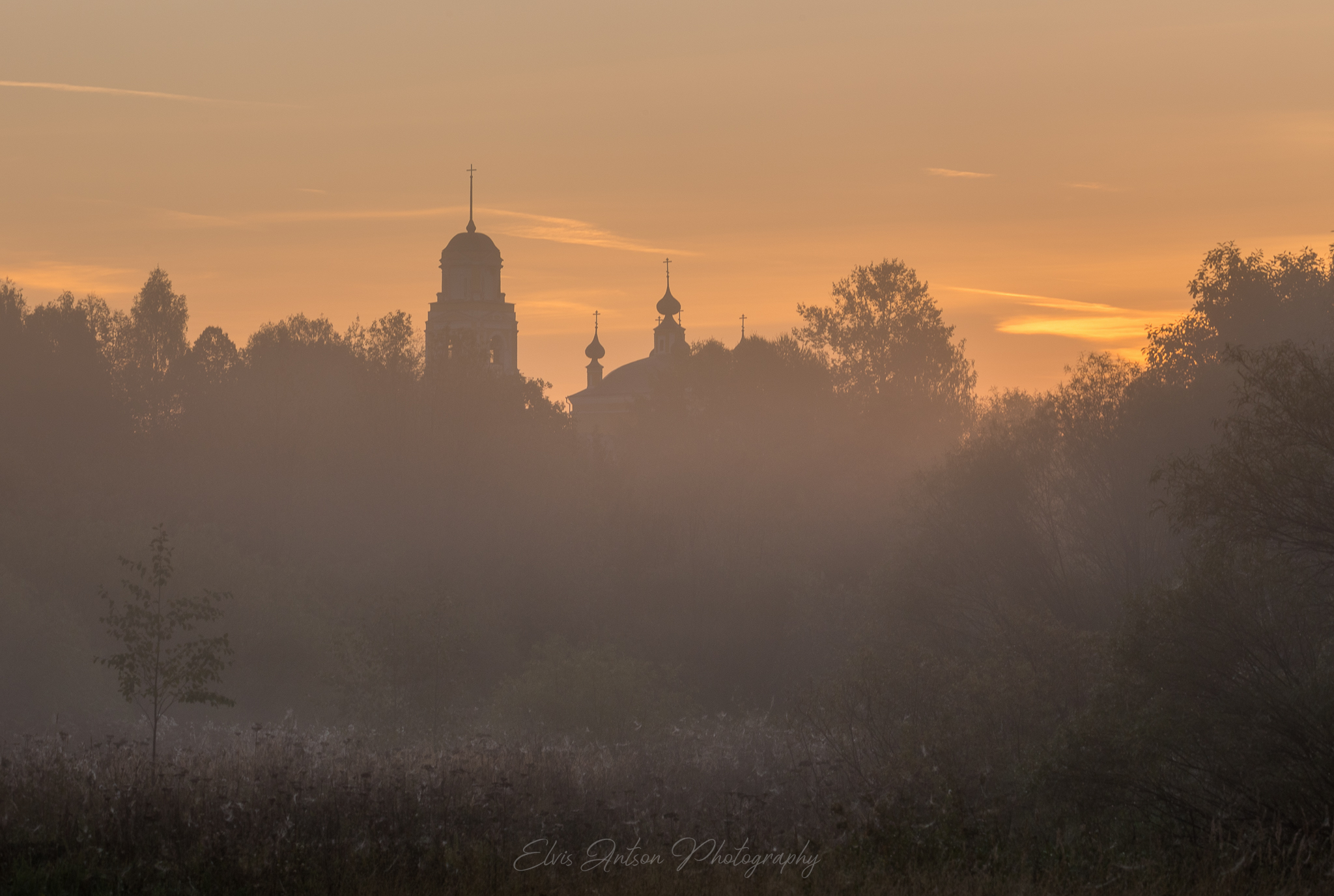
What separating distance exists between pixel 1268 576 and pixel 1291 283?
17887 millimetres

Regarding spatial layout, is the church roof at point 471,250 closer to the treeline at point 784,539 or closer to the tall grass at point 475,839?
the treeline at point 784,539

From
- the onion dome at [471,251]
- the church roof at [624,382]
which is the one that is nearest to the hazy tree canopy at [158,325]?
the onion dome at [471,251]

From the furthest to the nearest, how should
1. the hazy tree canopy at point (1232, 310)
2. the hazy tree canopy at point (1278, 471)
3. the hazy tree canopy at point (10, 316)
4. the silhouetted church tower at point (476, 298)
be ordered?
the silhouetted church tower at point (476, 298) → the hazy tree canopy at point (10, 316) → the hazy tree canopy at point (1232, 310) → the hazy tree canopy at point (1278, 471)

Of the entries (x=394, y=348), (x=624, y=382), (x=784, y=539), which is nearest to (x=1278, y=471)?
(x=784, y=539)

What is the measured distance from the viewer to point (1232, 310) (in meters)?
34.3

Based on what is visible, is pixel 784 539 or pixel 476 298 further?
pixel 476 298

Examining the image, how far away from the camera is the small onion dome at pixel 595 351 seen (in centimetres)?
12600

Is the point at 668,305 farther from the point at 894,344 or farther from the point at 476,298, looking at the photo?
the point at 894,344

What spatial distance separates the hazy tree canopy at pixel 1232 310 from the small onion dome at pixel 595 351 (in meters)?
93.4

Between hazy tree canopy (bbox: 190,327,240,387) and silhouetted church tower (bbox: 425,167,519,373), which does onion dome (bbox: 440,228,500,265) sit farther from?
hazy tree canopy (bbox: 190,327,240,387)

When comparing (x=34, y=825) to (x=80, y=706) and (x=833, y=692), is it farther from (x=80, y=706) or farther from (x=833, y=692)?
(x=80, y=706)

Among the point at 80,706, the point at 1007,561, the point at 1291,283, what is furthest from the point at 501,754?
the point at 1291,283

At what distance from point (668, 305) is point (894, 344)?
68.9 metres

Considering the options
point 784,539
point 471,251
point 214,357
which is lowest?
point 784,539
